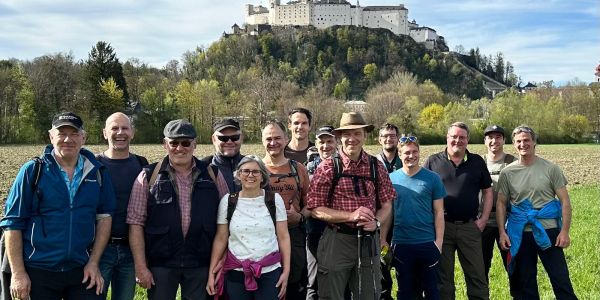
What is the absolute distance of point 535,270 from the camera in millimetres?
5594

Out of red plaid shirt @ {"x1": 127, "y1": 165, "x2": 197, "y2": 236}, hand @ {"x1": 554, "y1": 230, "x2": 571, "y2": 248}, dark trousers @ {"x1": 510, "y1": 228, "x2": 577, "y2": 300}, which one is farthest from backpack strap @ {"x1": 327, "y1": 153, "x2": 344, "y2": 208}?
hand @ {"x1": 554, "y1": 230, "x2": 571, "y2": 248}

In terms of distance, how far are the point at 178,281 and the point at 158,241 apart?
0.43 metres

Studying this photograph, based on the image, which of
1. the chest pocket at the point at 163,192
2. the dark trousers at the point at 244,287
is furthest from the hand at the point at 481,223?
the chest pocket at the point at 163,192

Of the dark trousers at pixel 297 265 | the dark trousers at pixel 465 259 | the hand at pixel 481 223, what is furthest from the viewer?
the hand at pixel 481 223

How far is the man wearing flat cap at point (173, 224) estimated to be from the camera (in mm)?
4207

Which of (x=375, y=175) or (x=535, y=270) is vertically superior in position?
(x=375, y=175)

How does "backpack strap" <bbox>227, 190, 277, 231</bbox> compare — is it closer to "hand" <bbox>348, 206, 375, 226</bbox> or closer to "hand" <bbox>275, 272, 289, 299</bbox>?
"hand" <bbox>275, 272, 289, 299</bbox>

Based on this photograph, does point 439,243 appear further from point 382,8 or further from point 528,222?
point 382,8

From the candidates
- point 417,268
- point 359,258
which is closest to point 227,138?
point 359,258

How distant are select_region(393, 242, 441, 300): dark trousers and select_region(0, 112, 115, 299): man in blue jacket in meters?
3.09

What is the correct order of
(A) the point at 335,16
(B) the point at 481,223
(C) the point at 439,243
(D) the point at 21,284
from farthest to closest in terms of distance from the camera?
(A) the point at 335,16 < (B) the point at 481,223 < (C) the point at 439,243 < (D) the point at 21,284

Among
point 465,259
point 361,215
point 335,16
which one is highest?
point 335,16

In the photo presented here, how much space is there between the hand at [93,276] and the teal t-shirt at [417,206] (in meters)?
3.11

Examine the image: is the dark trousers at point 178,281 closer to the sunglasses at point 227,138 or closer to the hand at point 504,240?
the sunglasses at point 227,138
